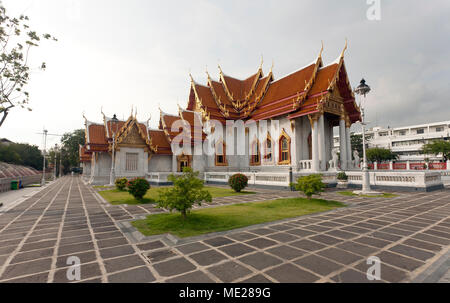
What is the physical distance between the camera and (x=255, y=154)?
22.1 m

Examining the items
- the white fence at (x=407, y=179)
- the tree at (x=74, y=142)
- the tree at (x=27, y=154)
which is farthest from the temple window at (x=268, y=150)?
the tree at (x=27, y=154)

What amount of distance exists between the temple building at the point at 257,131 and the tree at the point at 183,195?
1342 cm

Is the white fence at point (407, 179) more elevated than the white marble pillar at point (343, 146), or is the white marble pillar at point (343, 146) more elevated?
A: the white marble pillar at point (343, 146)

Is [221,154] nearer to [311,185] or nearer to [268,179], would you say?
[268,179]

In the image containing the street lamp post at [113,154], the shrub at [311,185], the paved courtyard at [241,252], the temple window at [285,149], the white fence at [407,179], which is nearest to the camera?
the paved courtyard at [241,252]

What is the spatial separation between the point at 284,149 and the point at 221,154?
670 cm

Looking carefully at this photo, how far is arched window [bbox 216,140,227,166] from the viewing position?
2248 centimetres

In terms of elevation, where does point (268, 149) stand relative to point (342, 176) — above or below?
above

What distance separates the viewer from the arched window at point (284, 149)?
19.0 metres

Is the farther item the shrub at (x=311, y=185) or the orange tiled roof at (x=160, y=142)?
the orange tiled roof at (x=160, y=142)

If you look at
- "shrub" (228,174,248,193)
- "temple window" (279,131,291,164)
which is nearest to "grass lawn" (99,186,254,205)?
"shrub" (228,174,248,193)

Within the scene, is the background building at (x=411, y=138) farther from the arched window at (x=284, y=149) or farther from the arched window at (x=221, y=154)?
the arched window at (x=221, y=154)

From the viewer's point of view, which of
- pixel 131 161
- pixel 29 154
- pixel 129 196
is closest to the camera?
pixel 129 196

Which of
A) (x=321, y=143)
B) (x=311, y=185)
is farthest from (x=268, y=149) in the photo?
(x=311, y=185)
